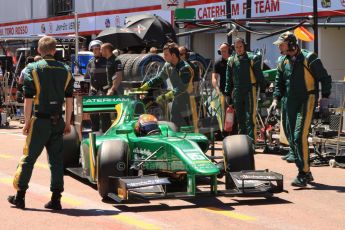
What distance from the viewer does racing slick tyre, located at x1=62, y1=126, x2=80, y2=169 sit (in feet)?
35.1

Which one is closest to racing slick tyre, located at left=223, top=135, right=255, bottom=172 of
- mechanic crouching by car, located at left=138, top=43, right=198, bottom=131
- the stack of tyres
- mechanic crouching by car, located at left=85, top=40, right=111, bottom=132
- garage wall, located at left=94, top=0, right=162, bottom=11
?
mechanic crouching by car, located at left=138, top=43, right=198, bottom=131

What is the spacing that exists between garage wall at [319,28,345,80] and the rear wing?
12.5 metres

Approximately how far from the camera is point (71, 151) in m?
10.7

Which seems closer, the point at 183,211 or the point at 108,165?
the point at 183,211

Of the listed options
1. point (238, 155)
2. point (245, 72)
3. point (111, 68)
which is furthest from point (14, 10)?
point (238, 155)

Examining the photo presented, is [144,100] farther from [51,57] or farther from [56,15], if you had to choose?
[56,15]

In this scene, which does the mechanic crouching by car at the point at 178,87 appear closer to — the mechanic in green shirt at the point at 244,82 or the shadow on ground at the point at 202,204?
the mechanic in green shirt at the point at 244,82

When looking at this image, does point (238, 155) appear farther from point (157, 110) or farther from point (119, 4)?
point (119, 4)

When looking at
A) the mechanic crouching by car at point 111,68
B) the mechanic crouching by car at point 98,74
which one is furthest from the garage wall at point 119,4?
the mechanic crouching by car at point 111,68

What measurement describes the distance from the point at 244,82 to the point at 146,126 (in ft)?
12.0

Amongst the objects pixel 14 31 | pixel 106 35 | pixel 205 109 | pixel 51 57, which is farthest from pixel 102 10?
pixel 51 57

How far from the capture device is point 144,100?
11453 mm

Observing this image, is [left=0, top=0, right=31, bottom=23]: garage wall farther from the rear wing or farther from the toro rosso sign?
the rear wing

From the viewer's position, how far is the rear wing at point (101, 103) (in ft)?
35.0
